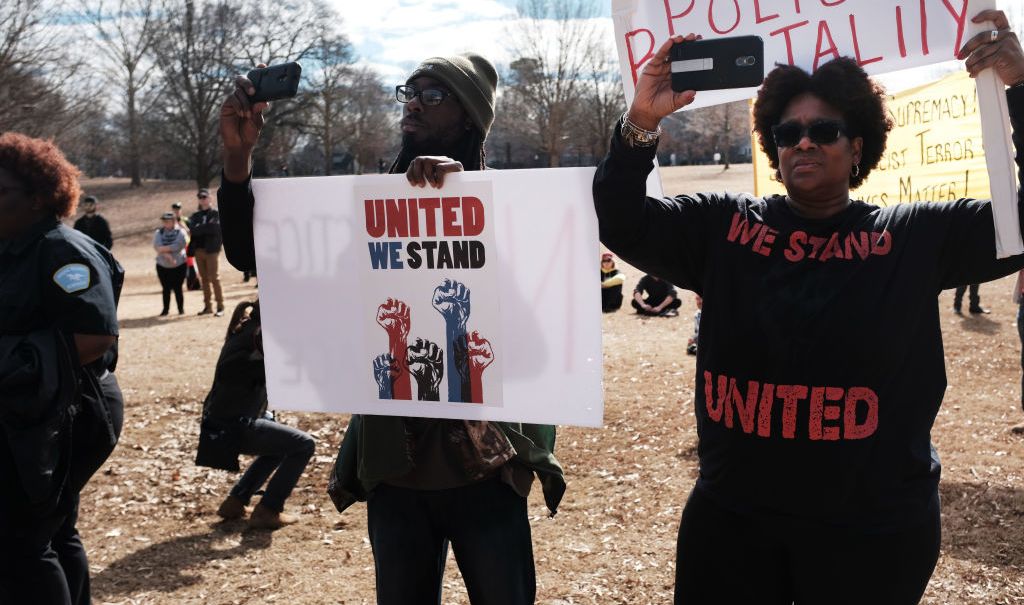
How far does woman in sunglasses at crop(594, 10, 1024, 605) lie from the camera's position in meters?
2.02

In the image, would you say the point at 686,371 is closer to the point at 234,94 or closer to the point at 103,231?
the point at 234,94

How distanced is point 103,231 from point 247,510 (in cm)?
1119

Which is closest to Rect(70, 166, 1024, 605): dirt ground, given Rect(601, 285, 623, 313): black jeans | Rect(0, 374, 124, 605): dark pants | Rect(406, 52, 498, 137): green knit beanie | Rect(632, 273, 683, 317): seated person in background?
Rect(0, 374, 124, 605): dark pants

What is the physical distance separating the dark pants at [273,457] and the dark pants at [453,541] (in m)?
2.77

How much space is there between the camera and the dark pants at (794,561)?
2.02 m

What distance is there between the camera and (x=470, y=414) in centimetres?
246

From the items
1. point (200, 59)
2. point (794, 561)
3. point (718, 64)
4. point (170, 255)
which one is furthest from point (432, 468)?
point (200, 59)

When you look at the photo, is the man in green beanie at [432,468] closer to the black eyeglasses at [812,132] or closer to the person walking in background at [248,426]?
the black eyeglasses at [812,132]

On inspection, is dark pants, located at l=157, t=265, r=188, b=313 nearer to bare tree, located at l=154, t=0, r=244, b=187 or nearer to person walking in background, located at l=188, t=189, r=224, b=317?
person walking in background, located at l=188, t=189, r=224, b=317

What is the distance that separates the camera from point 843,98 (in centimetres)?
225

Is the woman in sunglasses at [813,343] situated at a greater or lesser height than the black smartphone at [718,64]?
lesser

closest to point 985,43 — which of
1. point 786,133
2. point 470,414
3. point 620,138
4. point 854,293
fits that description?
point 786,133

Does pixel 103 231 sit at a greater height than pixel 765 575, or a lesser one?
greater

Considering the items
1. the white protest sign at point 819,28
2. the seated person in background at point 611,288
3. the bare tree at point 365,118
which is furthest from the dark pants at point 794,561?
the bare tree at point 365,118
